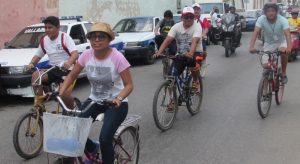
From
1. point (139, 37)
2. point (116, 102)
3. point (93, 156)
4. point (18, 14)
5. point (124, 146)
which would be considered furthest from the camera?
point (18, 14)

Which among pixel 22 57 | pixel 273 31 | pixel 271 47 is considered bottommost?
pixel 22 57

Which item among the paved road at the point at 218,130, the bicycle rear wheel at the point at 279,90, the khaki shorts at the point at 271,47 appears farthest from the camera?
the bicycle rear wheel at the point at 279,90

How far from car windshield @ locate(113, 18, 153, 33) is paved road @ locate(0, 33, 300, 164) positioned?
5.03 m

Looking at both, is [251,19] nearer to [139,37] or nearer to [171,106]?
[139,37]

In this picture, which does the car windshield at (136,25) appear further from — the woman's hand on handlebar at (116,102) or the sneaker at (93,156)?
the woman's hand on handlebar at (116,102)

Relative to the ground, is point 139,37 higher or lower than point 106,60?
lower

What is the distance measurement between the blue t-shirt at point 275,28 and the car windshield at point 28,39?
16.8 feet

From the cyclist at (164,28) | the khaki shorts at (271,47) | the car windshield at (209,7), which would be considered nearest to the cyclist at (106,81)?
the khaki shorts at (271,47)

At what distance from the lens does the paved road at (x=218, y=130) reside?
18.5 ft

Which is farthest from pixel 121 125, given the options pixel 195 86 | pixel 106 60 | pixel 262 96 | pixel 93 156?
pixel 262 96

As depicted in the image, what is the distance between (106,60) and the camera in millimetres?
4285

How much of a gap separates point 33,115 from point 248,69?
881cm

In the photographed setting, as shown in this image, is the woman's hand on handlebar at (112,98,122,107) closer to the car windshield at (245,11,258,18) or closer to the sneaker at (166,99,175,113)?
the sneaker at (166,99,175,113)

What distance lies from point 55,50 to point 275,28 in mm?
3765
